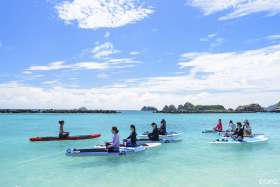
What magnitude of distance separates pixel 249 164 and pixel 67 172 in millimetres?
10047

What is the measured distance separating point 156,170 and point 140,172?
896mm

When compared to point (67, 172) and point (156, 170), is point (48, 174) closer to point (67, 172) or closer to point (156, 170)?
point (67, 172)

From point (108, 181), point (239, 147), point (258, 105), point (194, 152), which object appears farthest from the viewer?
point (258, 105)

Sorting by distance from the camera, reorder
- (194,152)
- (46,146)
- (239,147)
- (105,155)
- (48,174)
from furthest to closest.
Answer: (46,146) → (239,147) → (194,152) → (105,155) → (48,174)

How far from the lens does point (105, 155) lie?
66.7ft

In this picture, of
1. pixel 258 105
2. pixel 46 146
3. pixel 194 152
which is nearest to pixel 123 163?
pixel 194 152

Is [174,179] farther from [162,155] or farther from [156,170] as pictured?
[162,155]

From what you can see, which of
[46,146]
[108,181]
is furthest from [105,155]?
[46,146]

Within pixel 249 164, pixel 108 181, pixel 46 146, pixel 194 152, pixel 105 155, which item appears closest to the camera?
pixel 108 181

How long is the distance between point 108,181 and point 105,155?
5571 mm

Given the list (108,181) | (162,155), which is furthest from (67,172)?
(162,155)

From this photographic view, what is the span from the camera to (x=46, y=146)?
26609mm

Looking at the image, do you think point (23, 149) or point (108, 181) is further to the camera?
point (23, 149)

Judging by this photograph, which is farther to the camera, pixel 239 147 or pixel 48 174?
pixel 239 147
